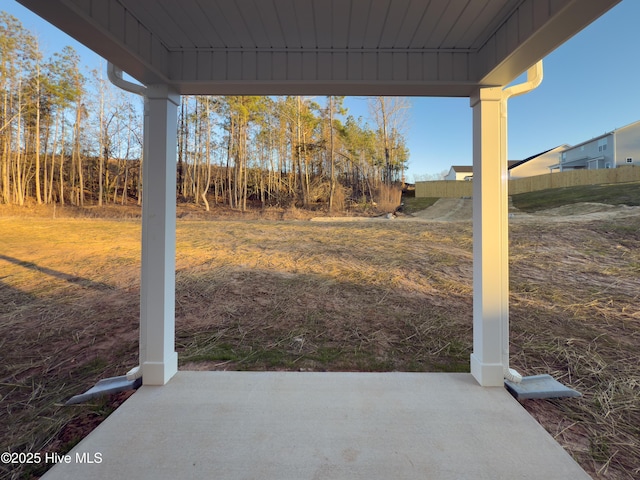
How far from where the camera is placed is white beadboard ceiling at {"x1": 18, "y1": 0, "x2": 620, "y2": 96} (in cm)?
153

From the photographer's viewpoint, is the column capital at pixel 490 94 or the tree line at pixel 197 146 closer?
the column capital at pixel 490 94

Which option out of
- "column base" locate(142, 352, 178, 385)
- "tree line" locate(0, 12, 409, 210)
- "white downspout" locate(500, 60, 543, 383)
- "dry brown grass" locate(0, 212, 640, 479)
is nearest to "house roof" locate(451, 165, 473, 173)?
"tree line" locate(0, 12, 409, 210)

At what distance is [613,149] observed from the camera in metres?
19.0

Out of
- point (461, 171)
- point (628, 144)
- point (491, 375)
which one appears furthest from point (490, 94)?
point (461, 171)

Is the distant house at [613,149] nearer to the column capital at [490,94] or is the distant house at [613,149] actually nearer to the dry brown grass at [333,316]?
the dry brown grass at [333,316]

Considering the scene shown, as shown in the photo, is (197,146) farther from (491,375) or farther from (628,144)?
(628,144)

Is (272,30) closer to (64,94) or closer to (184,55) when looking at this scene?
(184,55)

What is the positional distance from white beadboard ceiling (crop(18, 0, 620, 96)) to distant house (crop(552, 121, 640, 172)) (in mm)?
24439

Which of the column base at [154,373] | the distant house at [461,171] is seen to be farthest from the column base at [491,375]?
the distant house at [461,171]

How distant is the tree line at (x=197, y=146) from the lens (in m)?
11.3

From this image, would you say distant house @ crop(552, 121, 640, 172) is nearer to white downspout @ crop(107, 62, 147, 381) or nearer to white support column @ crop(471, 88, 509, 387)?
white support column @ crop(471, 88, 509, 387)

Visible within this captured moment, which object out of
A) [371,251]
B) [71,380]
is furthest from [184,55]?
[371,251]

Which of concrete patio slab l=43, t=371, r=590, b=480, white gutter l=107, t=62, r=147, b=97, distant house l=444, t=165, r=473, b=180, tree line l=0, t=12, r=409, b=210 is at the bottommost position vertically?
concrete patio slab l=43, t=371, r=590, b=480

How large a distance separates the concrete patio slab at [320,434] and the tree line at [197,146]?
12.2 meters
